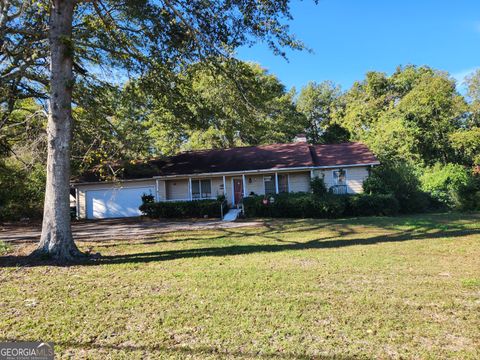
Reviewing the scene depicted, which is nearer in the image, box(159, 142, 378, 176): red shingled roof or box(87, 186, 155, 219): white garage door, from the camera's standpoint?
box(159, 142, 378, 176): red shingled roof

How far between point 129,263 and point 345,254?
5204 millimetres

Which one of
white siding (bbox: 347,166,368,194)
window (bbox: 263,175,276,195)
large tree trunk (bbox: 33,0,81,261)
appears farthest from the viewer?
window (bbox: 263,175,276,195)

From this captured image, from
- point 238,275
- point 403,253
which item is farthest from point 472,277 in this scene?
point 238,275

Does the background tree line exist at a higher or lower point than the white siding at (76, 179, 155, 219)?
higher

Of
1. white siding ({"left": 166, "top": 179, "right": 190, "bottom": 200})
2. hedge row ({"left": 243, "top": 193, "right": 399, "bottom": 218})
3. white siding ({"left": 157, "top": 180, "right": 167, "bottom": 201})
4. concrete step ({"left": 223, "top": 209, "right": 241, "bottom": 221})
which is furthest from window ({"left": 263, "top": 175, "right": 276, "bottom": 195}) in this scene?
white siding ({"left": 157, "top": 180, "right": 167, "bottom": 201})

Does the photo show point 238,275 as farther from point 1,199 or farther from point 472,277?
point 1,199

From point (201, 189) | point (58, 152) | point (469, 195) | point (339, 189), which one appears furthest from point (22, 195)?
point (469, 195)

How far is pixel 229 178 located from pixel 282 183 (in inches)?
143

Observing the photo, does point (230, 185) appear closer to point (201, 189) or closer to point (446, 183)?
point (201, 189)

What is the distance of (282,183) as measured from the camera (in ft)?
74.0

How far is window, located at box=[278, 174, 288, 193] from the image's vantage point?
22.4 meters

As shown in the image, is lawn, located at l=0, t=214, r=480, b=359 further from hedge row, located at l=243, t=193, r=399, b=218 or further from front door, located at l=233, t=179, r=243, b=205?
front door, located at l=233, t=179, r=243, b=205

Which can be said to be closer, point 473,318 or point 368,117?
point 473,318

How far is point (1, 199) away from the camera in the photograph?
67.8 ft
